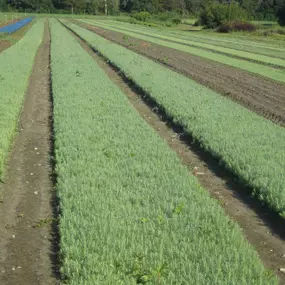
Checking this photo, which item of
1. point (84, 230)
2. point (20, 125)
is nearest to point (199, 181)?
point (84, 230)

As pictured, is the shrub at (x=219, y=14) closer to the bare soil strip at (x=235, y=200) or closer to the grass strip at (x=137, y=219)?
the bare soil strip at (x=235, y=200)

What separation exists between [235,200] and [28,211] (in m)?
3.61

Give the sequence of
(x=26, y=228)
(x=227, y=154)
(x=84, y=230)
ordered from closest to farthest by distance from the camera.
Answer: (x=84, y=230), (x=26, y=228), (x=227, y=154)

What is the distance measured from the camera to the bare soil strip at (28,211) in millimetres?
6828

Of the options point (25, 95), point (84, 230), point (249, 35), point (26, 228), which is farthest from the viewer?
point (249, 35)

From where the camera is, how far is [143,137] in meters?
12.6

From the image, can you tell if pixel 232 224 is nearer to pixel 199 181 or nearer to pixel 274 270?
pixel 274 270

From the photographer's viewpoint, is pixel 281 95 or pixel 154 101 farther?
pixel 281 95

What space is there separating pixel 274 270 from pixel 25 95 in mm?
14833

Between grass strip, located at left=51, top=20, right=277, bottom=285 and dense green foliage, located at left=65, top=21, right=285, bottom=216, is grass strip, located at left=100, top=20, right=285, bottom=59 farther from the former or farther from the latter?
grass strip, located at left=51, top=20, right=277, bottom=285

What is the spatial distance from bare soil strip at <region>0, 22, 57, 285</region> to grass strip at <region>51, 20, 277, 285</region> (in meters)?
0.35

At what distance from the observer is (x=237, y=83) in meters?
23.5

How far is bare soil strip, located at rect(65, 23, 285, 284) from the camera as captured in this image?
Result: 293 inches

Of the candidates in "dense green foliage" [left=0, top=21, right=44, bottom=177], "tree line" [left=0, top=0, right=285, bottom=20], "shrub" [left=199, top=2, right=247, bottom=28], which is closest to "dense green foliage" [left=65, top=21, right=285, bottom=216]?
"dense green foliage" [left=0, top=21, right=44, bottom=177]
